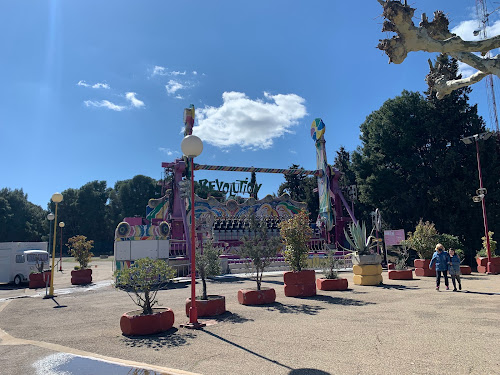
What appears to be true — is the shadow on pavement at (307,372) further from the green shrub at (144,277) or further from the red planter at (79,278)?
the red planter at (79,278)

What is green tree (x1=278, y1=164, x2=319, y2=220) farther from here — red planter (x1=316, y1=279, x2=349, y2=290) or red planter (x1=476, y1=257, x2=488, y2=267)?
red planter (x1=316, y1=279, x2=349, y2=290)

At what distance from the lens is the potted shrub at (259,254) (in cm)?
951

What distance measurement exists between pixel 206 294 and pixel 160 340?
2973 mm

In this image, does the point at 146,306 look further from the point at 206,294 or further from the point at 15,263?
the point at 15,263

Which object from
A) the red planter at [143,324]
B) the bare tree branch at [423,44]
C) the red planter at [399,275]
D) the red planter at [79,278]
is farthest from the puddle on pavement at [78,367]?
the red planter at [79,278]

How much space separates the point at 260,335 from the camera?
20.7ft

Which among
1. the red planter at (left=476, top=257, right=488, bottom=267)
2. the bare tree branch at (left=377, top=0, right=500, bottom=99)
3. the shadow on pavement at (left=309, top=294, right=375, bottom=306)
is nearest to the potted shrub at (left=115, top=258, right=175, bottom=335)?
the shadow on pavement at (left=309, top=294, right=375, bottom=306)

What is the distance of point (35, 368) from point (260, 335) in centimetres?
359

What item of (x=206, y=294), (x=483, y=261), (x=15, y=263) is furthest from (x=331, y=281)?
(x=15, y=263)

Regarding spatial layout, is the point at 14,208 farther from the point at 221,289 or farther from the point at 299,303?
the point at 299,303

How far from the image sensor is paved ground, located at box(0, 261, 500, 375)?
466cm

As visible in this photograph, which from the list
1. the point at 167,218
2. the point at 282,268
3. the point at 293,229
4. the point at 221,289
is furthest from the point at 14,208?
the point at 293,229

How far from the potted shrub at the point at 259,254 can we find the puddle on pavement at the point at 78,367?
4876 mm

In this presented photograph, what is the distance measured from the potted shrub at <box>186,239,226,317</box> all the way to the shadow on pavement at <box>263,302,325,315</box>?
143 cm
